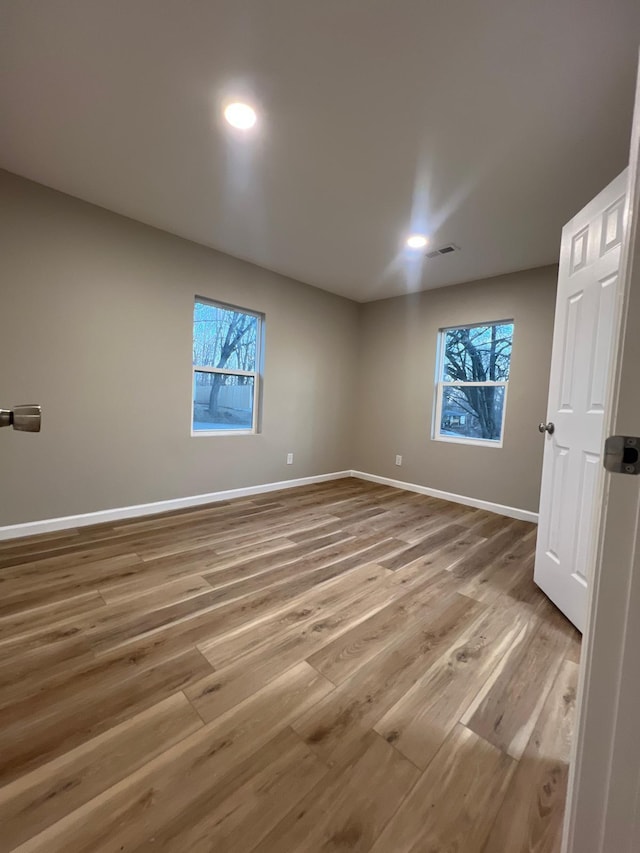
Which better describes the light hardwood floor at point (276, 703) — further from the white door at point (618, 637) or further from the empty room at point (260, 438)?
the white door at point (618, 637)

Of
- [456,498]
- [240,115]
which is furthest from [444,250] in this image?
[456,498]

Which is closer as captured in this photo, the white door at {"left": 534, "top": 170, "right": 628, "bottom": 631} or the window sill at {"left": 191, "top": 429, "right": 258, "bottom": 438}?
the white door at {"left": 534, "top": 170, "right": 628, "bottom": 631}

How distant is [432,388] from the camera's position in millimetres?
4215

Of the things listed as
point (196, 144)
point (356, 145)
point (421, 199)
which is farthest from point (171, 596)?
point (421, 199)

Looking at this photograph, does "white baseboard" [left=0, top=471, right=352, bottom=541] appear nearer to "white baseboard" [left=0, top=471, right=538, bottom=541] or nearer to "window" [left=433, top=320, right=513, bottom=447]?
"white baseboard" [left=0, top=471, right=538, bottom=541]

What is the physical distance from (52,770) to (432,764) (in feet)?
3.64

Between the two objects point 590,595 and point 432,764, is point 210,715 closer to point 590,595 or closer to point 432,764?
point 432,764

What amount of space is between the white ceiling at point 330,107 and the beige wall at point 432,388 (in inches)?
32.8

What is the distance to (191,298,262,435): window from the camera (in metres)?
3.48

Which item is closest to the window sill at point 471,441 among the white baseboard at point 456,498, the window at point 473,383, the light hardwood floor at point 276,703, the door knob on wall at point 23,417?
the window at point 473,383

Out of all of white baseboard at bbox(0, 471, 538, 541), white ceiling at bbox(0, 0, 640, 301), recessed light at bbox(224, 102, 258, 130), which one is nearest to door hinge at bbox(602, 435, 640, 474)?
white ceiling at bbox(0, 0, 640, 301)

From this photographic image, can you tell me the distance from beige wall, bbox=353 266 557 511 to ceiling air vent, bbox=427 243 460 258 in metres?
0.86

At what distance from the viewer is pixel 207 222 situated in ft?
9.36

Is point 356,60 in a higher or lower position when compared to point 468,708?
higher
